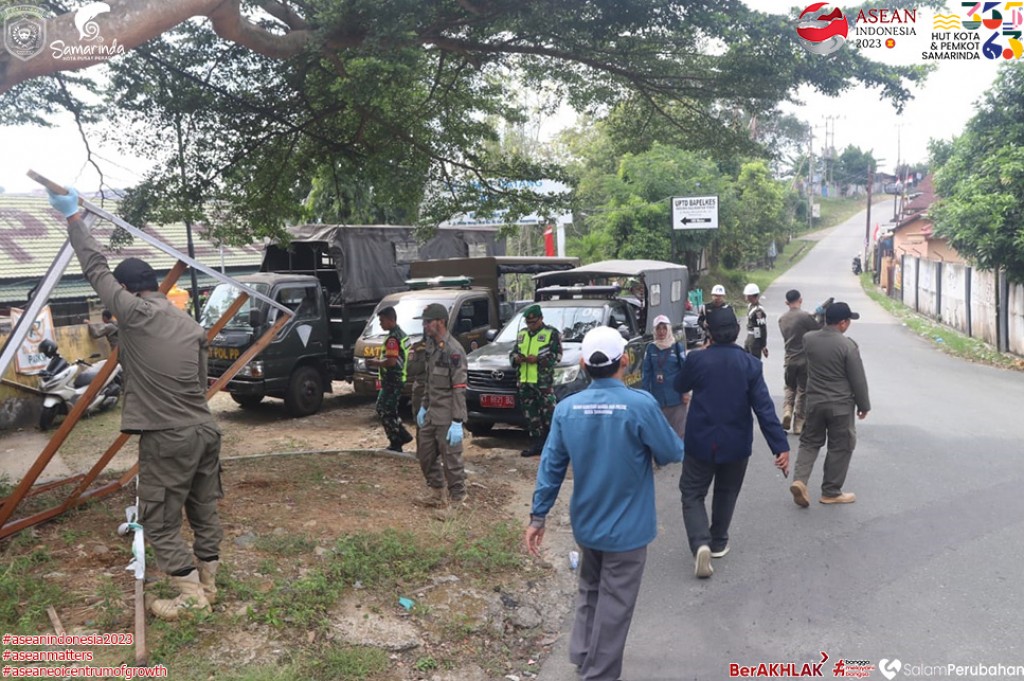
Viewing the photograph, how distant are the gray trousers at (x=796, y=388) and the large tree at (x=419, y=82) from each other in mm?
3334

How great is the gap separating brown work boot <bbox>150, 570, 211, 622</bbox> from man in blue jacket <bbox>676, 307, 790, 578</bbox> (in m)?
3.30

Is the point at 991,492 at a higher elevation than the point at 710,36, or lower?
lower

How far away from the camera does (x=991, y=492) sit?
276 inches

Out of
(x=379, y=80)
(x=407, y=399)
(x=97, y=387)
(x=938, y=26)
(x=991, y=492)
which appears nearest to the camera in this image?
(x=97, y=387)

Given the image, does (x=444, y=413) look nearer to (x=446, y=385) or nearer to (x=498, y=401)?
(x=446, y=385)

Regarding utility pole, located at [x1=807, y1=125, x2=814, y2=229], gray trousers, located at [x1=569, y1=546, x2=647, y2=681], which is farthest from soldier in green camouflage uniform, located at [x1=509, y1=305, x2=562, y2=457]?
utility pole, located at [x1=807, y1=125, x2=814, y2=229]

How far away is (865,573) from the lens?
5289mm

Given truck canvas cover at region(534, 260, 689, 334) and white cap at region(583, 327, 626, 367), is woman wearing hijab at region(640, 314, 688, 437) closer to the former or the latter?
truck canvas cover at region(534, 260, 689, 334)

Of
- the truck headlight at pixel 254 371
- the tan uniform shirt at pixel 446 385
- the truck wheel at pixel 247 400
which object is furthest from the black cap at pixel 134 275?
the truck wheel at pixel 247 400

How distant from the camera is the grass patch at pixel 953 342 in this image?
53.9ft

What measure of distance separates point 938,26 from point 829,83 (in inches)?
112

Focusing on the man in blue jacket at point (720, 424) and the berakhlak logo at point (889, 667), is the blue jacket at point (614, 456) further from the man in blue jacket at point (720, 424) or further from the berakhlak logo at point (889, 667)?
the man in blue jacket at point (720, 424)

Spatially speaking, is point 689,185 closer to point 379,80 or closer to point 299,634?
point 379,80

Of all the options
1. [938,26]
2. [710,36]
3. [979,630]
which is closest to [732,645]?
[979,630]
